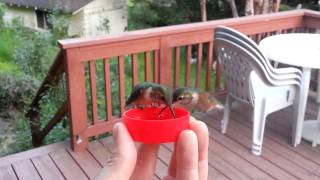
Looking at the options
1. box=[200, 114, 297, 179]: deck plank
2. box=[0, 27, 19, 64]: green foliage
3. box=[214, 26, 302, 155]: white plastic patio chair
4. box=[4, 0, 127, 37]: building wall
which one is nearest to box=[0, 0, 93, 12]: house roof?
box=[4, 0, 127, 37]: building wall

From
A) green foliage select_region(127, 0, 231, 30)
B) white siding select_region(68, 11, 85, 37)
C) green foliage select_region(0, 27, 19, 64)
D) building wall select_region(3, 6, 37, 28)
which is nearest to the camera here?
green foliage select_region(0, 27, 19, 64)

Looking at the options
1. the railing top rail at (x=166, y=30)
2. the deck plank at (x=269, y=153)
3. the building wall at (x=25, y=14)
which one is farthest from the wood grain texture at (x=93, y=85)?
the building wall at (x=25, y=14)

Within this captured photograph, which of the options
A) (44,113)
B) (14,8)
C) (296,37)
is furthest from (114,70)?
(14,8)

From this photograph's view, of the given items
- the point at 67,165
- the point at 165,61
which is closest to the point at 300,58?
the point at 165,61

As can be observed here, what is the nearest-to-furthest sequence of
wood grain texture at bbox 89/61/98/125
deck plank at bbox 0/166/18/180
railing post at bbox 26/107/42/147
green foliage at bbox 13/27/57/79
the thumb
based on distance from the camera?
the thumb < deck plank at bbox 0/166/18/180 < wood grain texture at bbox 89/61/98/125 < railing post at bbox 26/107/42/147 < green foliage at bbox 13/27/57/79

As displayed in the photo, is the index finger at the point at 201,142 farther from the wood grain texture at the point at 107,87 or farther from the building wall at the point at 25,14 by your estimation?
the building wall at the point at 25,14

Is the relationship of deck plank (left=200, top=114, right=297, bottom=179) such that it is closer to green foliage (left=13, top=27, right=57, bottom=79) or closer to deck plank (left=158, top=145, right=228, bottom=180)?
deck plank (left=158, top=145, right=228, bottom=180)
